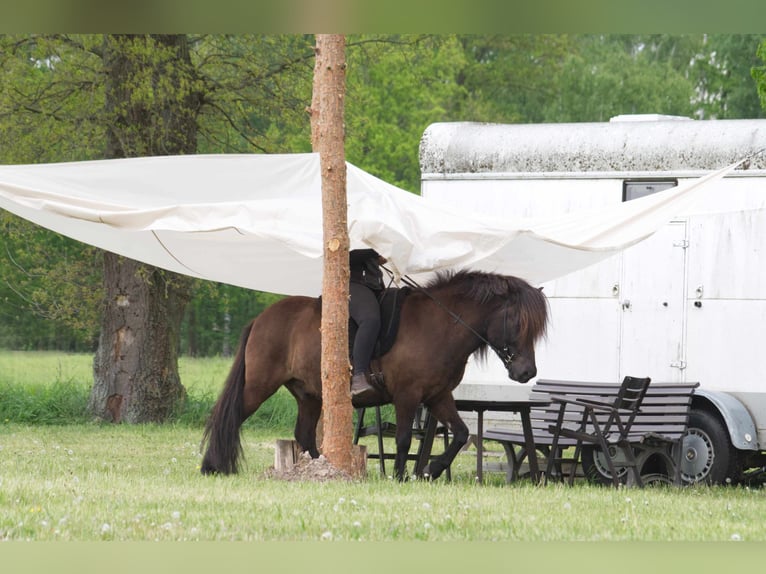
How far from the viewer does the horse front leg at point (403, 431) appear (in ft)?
30.1

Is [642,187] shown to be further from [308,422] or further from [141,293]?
[141,293]

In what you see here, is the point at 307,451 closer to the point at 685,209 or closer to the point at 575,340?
the point at 575,340

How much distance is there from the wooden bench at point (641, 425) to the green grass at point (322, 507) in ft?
1.22

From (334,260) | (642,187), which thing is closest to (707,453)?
(642,187)

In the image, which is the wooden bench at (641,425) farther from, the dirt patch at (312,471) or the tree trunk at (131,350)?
the tree trunk at (131,350)

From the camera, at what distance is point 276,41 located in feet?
53.6

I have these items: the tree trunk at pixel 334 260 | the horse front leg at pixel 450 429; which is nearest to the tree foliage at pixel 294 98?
the horse front leg at pixel 450 429

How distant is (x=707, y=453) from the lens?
33.0ft

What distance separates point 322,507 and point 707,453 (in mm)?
4647

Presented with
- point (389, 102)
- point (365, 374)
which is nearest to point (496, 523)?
point (365, 374)

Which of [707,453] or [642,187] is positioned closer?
[707,453]

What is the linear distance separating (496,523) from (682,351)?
4544mm

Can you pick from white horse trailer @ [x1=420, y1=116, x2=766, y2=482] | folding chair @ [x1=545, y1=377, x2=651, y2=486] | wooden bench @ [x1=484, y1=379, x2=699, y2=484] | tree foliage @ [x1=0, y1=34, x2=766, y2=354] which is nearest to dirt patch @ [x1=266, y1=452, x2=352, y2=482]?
wooden bench @ [x1=484, y1=379, x2=699, y2=484]

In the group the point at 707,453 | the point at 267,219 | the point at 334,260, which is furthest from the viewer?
the point at 707,453
